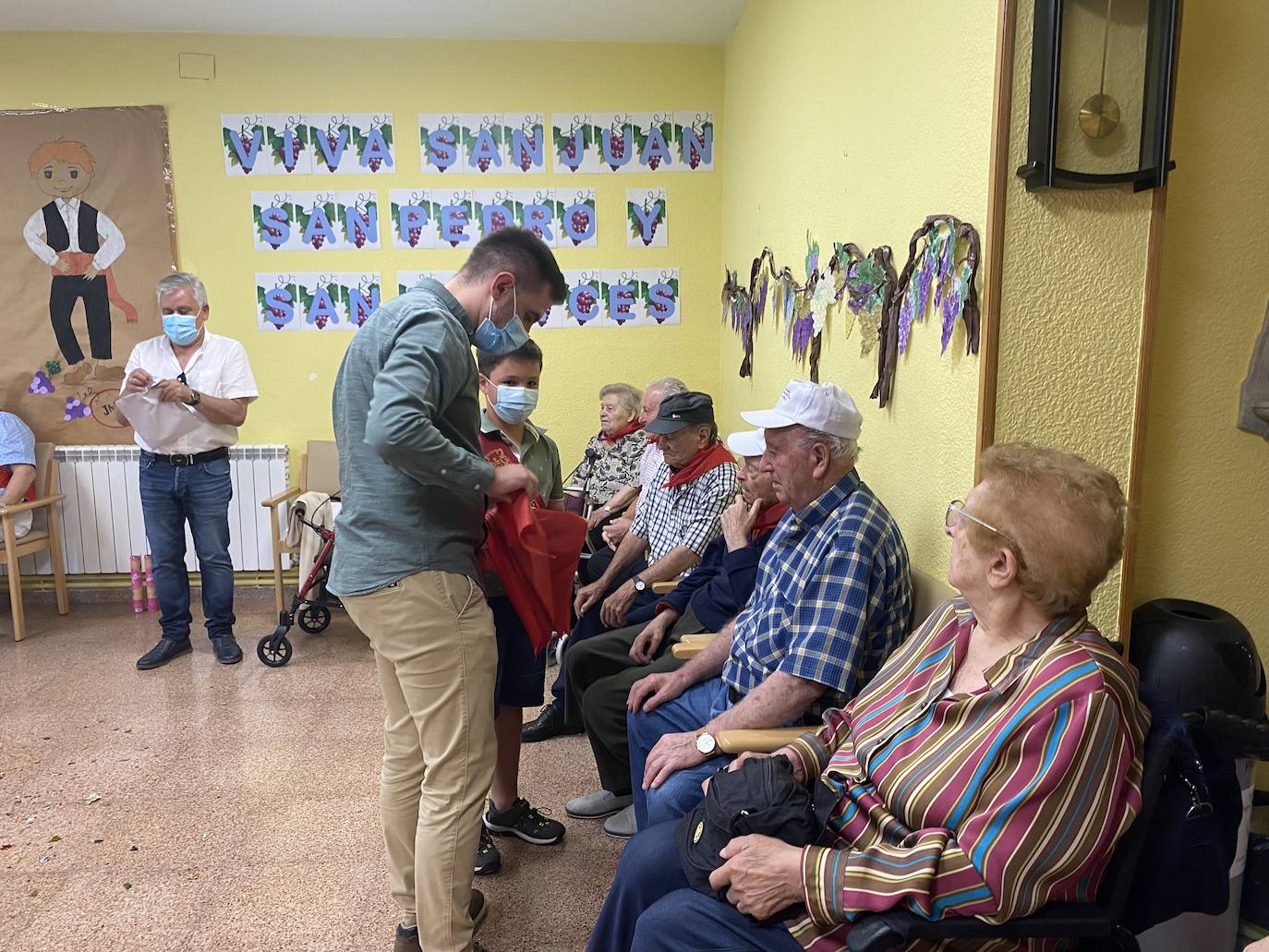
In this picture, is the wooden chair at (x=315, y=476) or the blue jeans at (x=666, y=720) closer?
the blue jeans at (x=666, y=720)

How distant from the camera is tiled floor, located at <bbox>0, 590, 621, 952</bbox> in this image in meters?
2.07

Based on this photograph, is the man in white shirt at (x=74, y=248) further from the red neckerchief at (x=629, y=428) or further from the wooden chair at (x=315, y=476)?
the red neckerchief at (x=629, y=428)

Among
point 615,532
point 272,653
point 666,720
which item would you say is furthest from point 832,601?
point 272,653

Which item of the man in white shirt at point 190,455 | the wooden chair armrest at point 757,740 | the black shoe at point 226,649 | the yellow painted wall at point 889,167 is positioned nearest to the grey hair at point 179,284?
the man in white shirt at point 190,455

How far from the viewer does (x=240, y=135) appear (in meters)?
4.48

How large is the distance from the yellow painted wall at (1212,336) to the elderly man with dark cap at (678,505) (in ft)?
4.36

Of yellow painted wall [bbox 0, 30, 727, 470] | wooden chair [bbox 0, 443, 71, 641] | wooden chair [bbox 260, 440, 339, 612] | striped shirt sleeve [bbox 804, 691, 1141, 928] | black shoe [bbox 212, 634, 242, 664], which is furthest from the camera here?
wooden chair [bbox 260, 440, 339, 612]

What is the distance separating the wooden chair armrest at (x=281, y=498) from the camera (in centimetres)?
425

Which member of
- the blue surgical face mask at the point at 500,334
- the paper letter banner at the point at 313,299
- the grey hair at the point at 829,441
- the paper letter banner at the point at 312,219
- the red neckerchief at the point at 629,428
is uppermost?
the paper letter banner at the point at 312,219

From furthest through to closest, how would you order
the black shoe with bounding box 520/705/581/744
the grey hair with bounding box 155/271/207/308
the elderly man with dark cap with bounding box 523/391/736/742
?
the grey hair with bounding box 155/271/207/308, the black shoe with bounding box 520/705/581/744, the elderly man with dark cap with bounding box 523/391/736/742

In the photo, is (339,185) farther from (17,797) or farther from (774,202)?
(17,797)

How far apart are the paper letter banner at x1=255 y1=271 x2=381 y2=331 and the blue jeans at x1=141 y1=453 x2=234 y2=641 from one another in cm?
112

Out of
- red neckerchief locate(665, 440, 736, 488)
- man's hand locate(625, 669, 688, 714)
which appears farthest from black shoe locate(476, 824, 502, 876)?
red neckerchief locate(665, 440, 736, 488)

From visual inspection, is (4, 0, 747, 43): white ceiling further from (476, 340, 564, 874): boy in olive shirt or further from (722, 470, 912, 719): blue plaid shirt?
(722, 470, 912, 719): blue plaid shirt
